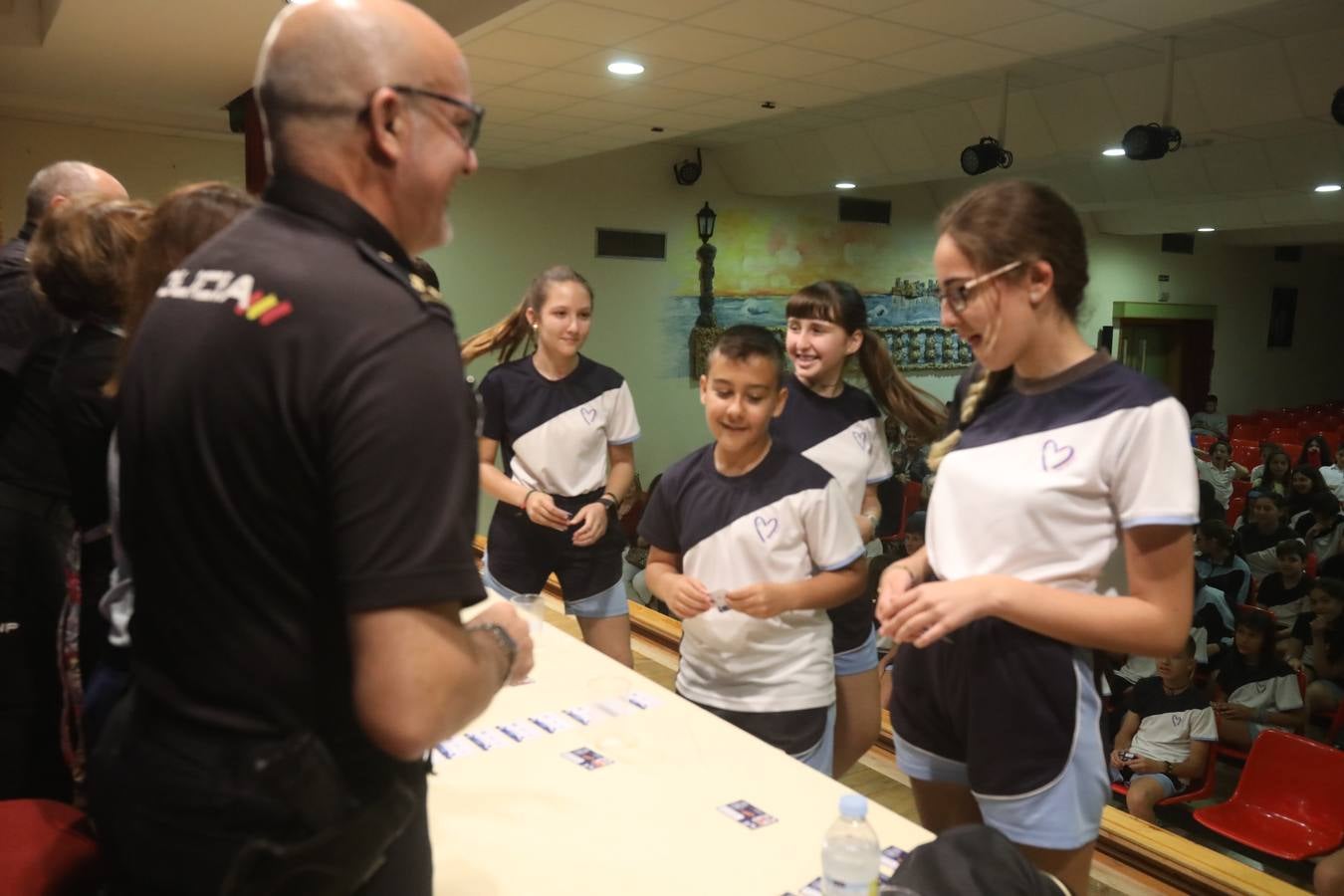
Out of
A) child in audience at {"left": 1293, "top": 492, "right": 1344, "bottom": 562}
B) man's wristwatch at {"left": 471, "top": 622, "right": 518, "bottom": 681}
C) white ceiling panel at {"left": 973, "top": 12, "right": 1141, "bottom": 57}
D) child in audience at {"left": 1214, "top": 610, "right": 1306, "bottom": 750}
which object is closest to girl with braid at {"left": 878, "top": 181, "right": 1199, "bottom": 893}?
man's wristwatch at {"left": 471, "top": 622, "right": 518, "bottom": 681}

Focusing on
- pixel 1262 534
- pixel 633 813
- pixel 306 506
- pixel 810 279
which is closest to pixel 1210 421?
pixel 810 279

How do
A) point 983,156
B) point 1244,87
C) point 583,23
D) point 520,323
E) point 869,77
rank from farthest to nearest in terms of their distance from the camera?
point 983,156 → point 1244,87 → point 869,77 → point 583,23 → point 520,323

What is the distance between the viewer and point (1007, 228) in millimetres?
1397

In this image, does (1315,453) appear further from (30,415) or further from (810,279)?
(30,415)

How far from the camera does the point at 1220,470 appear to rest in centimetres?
694

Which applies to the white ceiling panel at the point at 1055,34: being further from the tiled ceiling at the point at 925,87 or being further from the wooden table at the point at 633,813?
the wooden table at the point at 633,813

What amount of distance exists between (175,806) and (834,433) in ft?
6.19

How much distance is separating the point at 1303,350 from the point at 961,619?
15.7 meters

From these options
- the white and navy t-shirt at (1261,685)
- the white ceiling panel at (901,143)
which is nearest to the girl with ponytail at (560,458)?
the white and navy t-shirt at (1261,685)

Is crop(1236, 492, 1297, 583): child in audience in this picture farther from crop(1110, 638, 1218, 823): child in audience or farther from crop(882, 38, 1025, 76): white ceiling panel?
crop(882, 38, 1025, 76): white ceiling panel

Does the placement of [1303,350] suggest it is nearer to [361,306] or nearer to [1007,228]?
[1007,228]

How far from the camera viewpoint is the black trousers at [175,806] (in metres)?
0.84

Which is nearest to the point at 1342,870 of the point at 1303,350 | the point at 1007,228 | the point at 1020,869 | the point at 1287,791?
the point at 1287,791

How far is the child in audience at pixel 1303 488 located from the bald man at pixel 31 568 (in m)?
6.32
